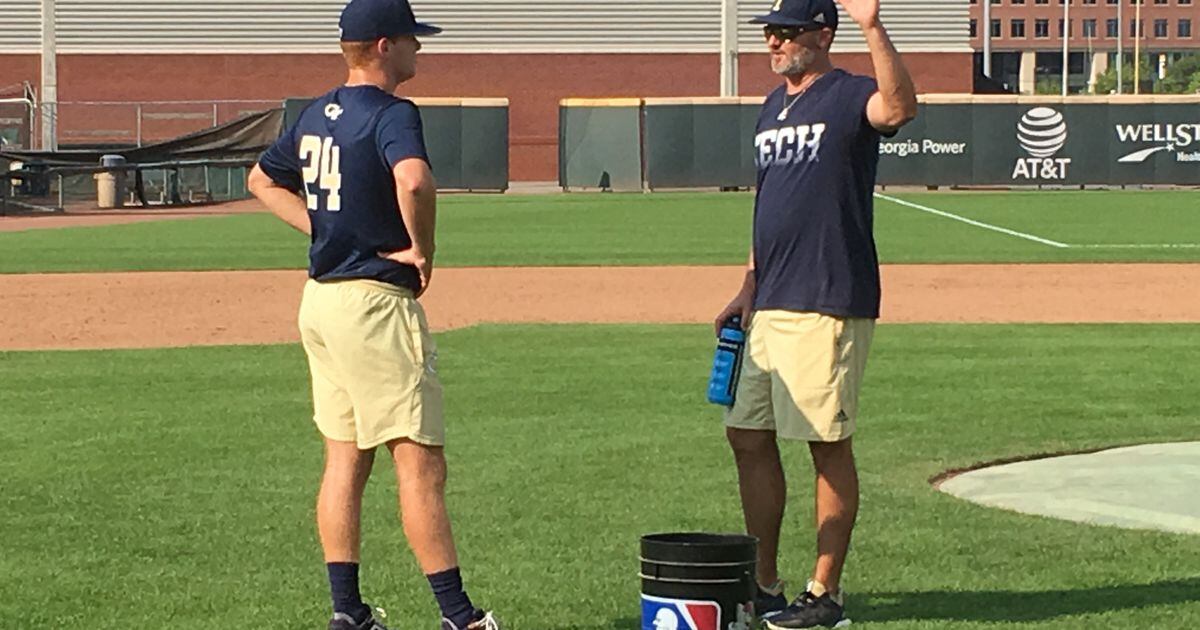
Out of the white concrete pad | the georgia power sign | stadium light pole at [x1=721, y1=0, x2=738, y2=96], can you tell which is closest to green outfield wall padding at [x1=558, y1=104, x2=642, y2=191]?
stadium light pole at [x1=721, y1=0, x2=738, y2=96]

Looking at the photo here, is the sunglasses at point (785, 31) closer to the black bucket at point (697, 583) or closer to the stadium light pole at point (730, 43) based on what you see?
the black bucket at point (697, 583)

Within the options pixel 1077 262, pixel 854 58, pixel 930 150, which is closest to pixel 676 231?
pixel 1077 262

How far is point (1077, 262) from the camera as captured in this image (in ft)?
80.8

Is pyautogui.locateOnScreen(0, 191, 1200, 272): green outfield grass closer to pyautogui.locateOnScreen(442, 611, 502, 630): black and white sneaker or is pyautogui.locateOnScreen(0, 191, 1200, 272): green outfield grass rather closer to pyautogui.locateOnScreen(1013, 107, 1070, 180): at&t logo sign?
pyautogui.locateOnScreen(1013, 107, 1070, 180): at&t logo sign

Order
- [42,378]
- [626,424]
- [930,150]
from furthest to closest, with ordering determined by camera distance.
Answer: [930,150] → [42,378] → [626,424]

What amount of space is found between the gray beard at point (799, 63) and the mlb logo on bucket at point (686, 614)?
5.66ft

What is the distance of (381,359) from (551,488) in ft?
10.6

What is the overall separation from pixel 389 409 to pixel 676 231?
84.1 ft

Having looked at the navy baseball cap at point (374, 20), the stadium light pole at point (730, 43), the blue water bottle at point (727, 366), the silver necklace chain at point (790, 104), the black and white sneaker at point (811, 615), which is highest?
the stadium light pole at point (730, 43)

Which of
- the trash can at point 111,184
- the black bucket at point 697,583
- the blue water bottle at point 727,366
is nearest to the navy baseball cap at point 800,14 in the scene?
the blue water bottle at point 727,366

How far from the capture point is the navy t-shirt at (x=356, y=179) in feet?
19.9

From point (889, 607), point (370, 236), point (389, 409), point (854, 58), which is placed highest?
point (854, 58)

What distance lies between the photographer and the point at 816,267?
21.6ft

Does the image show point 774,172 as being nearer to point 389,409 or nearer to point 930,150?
point 389,409
